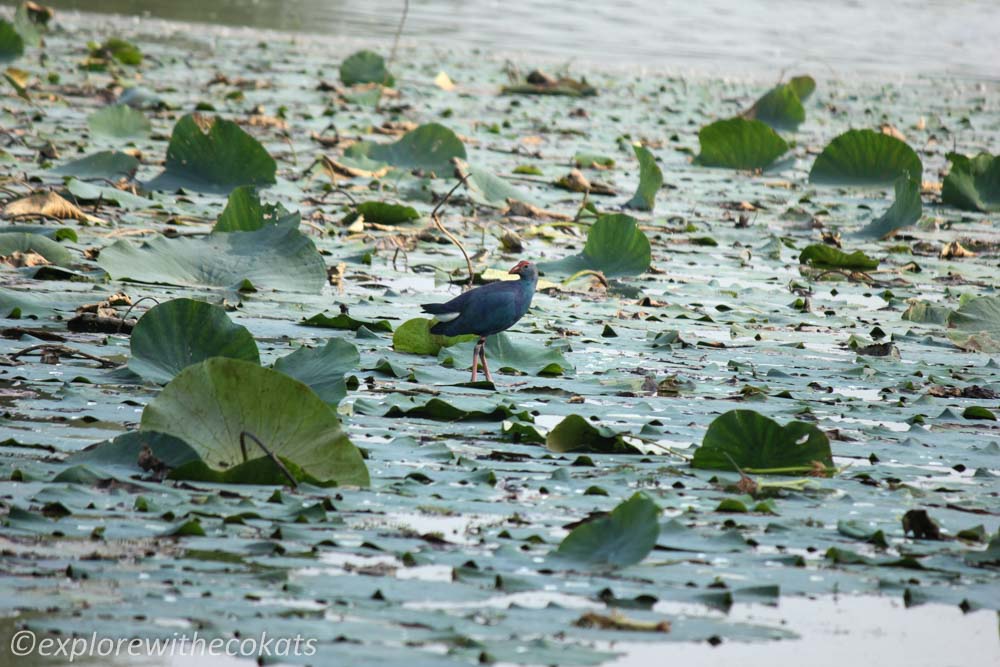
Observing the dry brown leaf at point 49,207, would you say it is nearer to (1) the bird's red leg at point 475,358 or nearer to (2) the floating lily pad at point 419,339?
(2) the floating lily pad at point 419,339

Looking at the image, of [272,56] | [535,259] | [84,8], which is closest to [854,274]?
[535,259]

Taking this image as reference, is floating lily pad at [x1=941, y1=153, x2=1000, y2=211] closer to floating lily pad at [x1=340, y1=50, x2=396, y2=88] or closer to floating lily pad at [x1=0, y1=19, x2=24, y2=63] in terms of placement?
floating lily pad at [x1=340, y1=50, x2=396, y2=88]

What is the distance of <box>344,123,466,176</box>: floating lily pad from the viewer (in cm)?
874

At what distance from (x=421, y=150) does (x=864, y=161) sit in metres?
2.84

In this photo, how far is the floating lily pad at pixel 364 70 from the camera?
1281 centimetres

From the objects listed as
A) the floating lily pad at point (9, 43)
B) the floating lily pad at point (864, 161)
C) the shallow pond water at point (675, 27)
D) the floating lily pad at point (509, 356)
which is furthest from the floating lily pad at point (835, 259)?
the shallow pond water at point (675, 27)

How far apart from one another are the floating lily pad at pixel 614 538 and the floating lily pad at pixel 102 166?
514cm

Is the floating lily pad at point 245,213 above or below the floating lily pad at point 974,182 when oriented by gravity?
below

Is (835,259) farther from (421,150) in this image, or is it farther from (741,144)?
(741,144)

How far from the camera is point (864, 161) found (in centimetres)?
919

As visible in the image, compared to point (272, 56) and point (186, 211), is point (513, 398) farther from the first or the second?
point (272, 56)

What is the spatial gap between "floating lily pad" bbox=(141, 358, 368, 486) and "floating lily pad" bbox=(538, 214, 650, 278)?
3.19m

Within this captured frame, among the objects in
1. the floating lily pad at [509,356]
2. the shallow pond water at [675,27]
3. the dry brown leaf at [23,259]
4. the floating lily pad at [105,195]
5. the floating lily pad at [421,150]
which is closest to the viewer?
the floating lily pad at [509,356]

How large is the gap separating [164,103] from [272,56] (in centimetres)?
449
